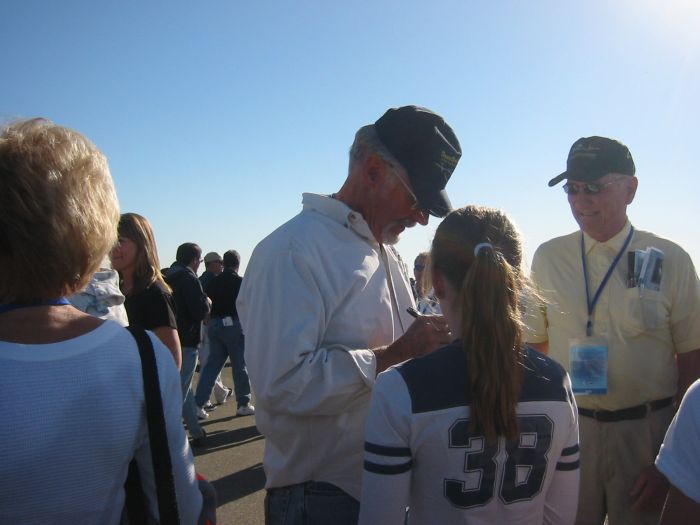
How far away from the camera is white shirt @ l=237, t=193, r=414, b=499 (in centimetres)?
156

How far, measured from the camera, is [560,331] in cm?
260

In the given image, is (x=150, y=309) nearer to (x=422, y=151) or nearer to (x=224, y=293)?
(x=422, y=151)

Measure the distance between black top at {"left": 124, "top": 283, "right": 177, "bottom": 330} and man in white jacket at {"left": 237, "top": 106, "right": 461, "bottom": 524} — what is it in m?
1.75

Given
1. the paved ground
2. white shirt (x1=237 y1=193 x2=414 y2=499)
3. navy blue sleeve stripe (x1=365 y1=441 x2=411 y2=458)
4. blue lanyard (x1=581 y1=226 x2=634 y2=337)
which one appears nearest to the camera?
navy blue sleeve stripe (x1=365 y1=441 x2=411 y2=458)

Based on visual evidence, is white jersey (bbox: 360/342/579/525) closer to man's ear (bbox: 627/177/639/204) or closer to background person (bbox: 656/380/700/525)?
background person (bbox: 656/380/700/525)

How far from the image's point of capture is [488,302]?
1.38m

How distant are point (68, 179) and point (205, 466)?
4.64 meters

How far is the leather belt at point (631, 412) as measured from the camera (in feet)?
7.77

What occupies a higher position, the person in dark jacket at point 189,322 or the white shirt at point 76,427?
the white shirt at point 76,427

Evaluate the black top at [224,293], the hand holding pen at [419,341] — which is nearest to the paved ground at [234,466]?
the black top at [224,293]

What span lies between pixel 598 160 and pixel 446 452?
74.3 inches

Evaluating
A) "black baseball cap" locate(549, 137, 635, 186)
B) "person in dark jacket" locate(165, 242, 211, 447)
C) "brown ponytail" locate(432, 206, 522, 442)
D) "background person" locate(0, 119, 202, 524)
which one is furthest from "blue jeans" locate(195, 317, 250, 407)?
"background person" locate(0, 119, 202, 524)

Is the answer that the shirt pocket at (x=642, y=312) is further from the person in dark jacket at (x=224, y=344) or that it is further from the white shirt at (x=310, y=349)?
the person in dark jacket at (x=224, y=344)

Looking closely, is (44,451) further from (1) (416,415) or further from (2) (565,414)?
(2) (565,414)
